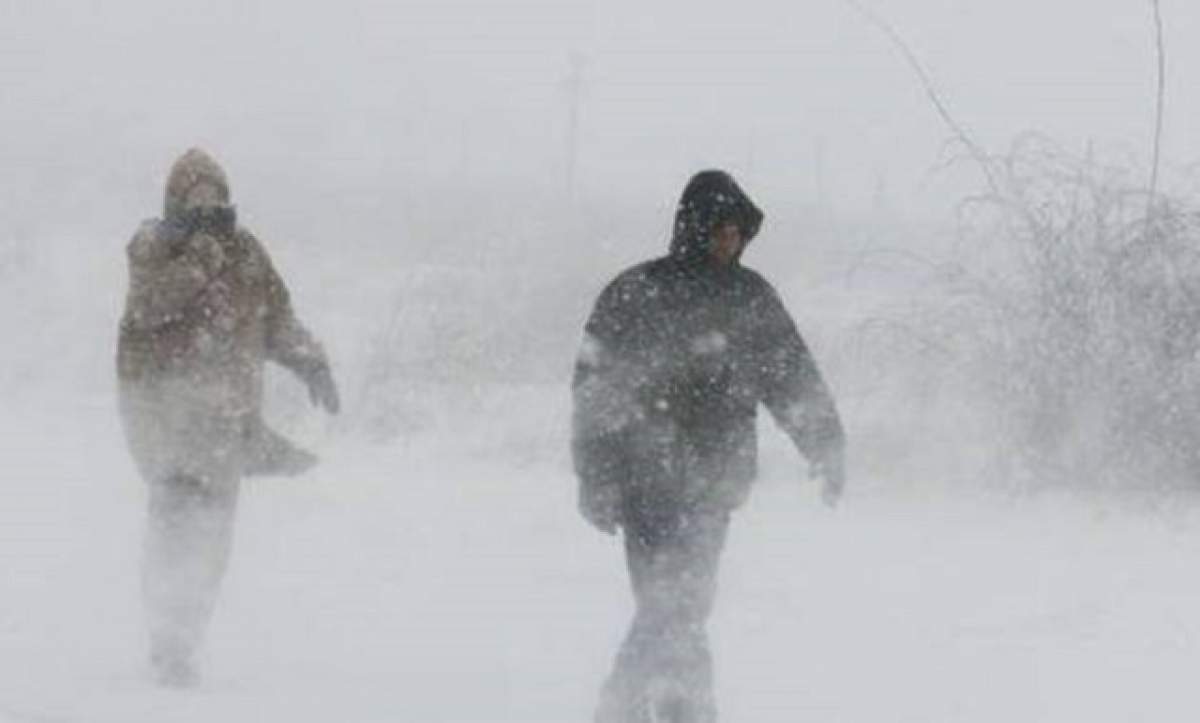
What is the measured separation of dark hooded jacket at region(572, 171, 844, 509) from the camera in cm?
541

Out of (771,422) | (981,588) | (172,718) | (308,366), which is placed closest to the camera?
(172,718)

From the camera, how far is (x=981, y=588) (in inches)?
291

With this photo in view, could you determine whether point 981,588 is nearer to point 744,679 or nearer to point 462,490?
point 744,679

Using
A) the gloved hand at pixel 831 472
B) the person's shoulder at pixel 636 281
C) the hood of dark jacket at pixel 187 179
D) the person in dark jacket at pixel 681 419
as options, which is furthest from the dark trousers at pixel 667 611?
the hood of dark jacket at pixel 187 179

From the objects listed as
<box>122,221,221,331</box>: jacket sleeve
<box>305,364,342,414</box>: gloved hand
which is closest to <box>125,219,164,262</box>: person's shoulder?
<box>122,221,221,331</box>: jacket sleeve

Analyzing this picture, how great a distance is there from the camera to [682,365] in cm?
545

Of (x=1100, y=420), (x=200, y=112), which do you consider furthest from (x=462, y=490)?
(x=200, y=112)

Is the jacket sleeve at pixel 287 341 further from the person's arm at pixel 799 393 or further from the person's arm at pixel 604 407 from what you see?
the person's arm at pixel 799 393

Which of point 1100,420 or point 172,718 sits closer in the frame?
point 172,718

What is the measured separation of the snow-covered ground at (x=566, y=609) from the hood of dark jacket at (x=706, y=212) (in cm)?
157

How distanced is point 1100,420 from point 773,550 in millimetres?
1481

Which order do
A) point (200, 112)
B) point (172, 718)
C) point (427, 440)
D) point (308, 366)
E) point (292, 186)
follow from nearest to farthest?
point (172, 718), point (308, 366), point (427, 440), point (292, 186), point (200, 112)

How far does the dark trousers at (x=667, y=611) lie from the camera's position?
5.46m

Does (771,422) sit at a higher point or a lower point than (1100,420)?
lower
